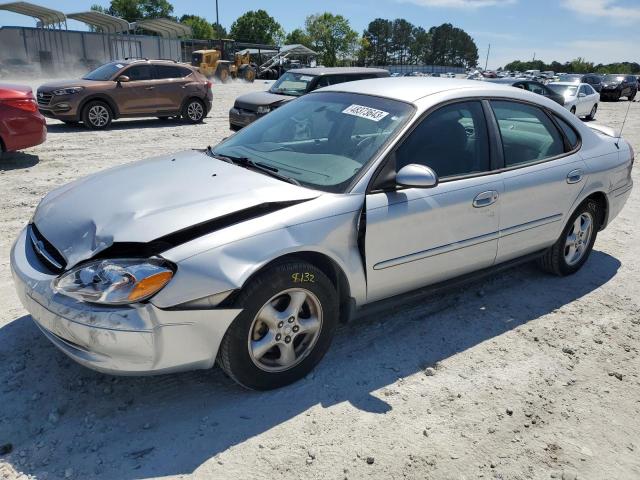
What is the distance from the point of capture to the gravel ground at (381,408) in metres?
2.49

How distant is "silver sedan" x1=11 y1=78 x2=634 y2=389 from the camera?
2.50 meters

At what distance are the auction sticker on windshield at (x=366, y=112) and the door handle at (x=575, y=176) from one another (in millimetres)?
1730

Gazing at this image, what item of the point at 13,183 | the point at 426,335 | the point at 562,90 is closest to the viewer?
the point at 426,335

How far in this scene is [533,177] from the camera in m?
3.91

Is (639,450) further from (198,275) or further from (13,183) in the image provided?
(13,183)

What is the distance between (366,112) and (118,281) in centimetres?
196

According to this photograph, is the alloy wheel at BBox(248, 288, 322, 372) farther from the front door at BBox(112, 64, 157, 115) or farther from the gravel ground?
the front door at BBox(112, 64, 157, 115)

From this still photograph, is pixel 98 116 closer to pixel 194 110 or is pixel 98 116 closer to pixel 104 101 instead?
pixel 104 101

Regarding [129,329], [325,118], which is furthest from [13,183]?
[129,329]

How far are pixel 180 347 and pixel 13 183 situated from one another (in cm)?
584

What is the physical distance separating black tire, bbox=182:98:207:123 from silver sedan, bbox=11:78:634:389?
10.5 meters

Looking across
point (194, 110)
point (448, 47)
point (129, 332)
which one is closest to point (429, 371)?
point (129, 332)

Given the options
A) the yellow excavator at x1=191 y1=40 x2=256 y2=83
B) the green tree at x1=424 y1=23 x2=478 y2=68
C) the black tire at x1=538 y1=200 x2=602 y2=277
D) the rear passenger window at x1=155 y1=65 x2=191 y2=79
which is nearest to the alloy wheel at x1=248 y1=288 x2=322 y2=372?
the black tire at x1=538 y1=200 x2=602 y2=277

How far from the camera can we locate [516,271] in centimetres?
484
